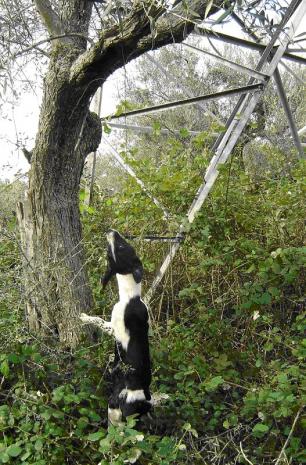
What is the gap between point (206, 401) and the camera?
421 cm

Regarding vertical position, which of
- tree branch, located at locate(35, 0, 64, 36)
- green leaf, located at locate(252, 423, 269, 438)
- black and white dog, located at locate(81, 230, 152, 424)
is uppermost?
tree branch, located at locate(35, 0, 64, 36)

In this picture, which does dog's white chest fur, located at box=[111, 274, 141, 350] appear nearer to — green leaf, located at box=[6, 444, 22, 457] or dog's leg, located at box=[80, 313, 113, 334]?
dog's leg, located at box=[80, 313, 113, 334]

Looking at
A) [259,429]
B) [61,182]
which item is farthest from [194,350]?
[61,182]

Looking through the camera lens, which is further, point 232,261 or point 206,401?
point 232,261

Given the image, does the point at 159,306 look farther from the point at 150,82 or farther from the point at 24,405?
the point at 150,82

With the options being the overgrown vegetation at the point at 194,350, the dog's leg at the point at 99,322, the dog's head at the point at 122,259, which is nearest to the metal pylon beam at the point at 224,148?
the overgrown vegetation at the point at 194,350

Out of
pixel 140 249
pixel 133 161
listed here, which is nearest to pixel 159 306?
pixel 140 249

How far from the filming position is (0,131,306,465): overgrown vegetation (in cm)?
355

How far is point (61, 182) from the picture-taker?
15.6ft

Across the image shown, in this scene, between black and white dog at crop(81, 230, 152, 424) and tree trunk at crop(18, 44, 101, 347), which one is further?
tree trunk at crop(18, 44, 101, 347)

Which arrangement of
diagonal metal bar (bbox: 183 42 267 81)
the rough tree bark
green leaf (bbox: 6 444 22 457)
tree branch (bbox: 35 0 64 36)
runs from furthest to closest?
tree branch (bbox: 35 0 64 36), diagonal metal bar (bbox: 183 42 267 81), the rough tree bark, green leaf (bbox: 6 444 22 457)

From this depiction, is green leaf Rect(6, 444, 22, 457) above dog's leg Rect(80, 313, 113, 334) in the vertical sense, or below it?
below

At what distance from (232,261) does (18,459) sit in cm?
274

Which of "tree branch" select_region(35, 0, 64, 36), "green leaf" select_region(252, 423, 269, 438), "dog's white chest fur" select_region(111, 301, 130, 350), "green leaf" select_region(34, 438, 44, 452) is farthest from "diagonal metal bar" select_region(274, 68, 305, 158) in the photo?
"green leaf" select_region(34, 438, 44, 452)
